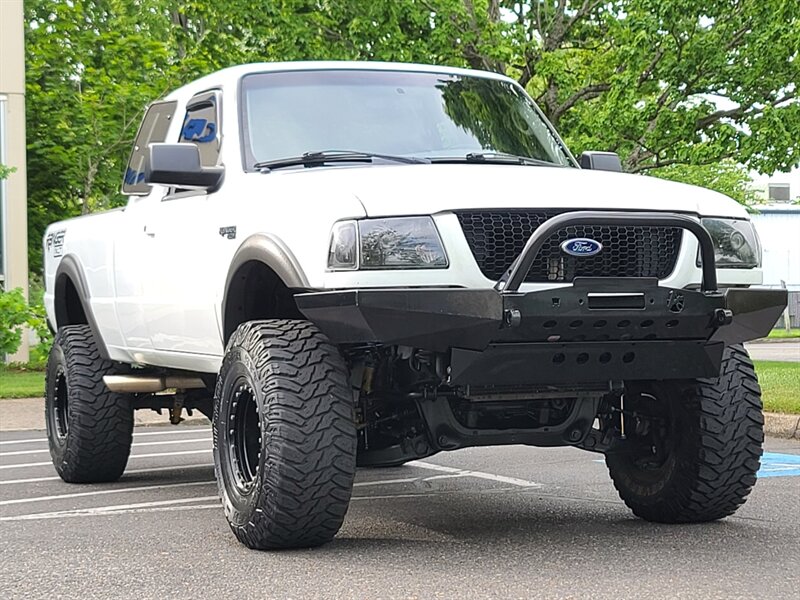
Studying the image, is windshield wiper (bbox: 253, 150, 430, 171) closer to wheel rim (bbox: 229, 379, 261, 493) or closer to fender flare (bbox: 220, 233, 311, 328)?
fender flare (bbox: 220, 233, 311, 328)

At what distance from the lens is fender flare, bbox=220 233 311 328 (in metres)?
5.59

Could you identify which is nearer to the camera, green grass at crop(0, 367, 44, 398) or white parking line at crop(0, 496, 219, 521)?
white parking line at crop(0, 496, 219, 521)

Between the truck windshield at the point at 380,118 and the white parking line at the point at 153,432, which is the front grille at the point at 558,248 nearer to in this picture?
the truck windshield at the point at 380,118

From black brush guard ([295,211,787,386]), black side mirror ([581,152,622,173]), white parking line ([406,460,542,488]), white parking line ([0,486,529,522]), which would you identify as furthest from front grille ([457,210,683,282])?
white parking line ([406,460,542,488])

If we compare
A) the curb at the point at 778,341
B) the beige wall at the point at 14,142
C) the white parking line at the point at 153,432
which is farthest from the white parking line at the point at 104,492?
the curb at the point at 778,341

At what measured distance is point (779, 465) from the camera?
9.29 meters

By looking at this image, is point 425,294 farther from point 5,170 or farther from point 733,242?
point 5,170

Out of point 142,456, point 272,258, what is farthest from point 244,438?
point 142,456

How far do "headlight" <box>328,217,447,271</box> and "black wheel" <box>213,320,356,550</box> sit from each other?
19.0 inches

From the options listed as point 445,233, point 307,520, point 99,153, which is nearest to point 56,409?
point 307,520

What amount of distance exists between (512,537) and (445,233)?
1592 mm

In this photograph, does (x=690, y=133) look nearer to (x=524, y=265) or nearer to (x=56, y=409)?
(x=56, y=409)

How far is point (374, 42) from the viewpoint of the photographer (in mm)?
22000

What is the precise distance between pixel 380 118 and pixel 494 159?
1.95 feet
